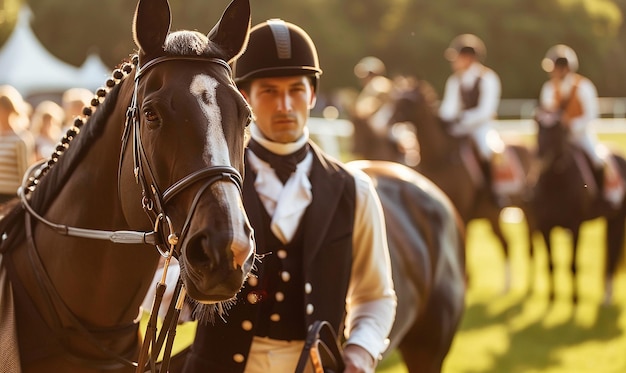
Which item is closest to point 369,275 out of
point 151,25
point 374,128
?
point 151,25

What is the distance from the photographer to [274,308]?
3.01 metres

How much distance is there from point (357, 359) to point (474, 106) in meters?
9.06

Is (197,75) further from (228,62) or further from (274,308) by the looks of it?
(274,308)

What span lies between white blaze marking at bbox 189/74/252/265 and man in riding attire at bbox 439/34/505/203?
8.73m

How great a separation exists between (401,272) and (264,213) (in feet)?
4.99

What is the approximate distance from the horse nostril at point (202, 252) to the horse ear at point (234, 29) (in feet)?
2.24

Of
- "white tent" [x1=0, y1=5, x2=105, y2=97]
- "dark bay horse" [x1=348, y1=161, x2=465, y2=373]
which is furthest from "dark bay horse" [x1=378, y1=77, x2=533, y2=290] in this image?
"white tent" [x1=0, y1=5, x2=105, y2=97]

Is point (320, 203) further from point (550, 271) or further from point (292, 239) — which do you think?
point (550, 271)

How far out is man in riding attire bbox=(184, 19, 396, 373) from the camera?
9.78 feet

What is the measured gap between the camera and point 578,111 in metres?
10.9

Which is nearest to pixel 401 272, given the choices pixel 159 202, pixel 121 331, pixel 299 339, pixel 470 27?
pixel 299 339

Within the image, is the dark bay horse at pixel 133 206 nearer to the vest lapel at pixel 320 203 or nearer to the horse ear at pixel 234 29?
the horse ear at pixel 234 29

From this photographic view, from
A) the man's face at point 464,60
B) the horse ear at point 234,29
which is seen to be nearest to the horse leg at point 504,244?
the man's face at point 464,60

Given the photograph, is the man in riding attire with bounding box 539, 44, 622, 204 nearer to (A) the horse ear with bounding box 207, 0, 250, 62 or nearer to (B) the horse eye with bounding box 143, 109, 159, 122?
(A) the horse ear with bounding box 207, 0, 250, 62
